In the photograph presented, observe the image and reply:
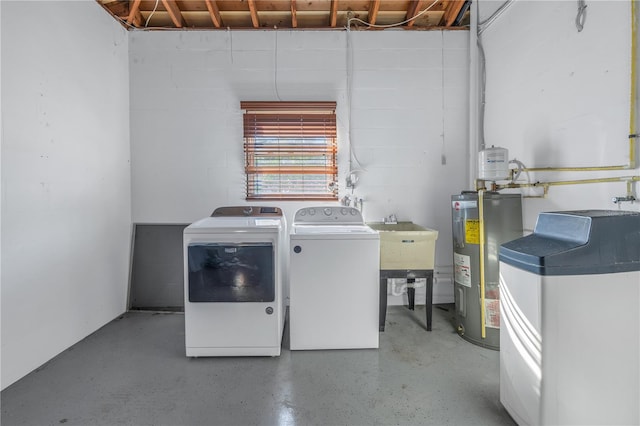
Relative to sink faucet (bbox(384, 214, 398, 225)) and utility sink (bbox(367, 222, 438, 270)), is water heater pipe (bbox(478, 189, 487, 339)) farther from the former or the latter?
sink faucet (bbox(384, 214, 398, 225))

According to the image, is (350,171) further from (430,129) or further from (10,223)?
(10,223)

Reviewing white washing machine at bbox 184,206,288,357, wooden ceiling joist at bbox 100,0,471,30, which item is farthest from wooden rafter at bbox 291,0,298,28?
white washing machine at bbox 184,206,288,357

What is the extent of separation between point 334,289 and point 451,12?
287 cm

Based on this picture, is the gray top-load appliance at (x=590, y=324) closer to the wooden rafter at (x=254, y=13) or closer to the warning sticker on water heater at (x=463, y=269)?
the warning sticker on water heater at (x=463, y=269)

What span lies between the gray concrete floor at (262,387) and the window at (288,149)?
146 centimetres

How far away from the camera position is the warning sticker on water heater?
225cm

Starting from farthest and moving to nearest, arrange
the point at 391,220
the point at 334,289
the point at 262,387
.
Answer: the point at 391,220 → the point at 334,289 → the point at 262,387

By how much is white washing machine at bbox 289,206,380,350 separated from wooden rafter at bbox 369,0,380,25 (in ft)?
7.02

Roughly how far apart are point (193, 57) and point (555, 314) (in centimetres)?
352

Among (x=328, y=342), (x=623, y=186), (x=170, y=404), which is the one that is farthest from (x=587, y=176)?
(x=170, y=404)

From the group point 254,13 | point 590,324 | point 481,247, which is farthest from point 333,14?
point 590,324

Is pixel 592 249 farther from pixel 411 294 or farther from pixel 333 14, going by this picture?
pixel 333 14

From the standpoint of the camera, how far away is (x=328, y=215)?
2.70 meters

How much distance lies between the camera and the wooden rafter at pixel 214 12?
2.65 metres
